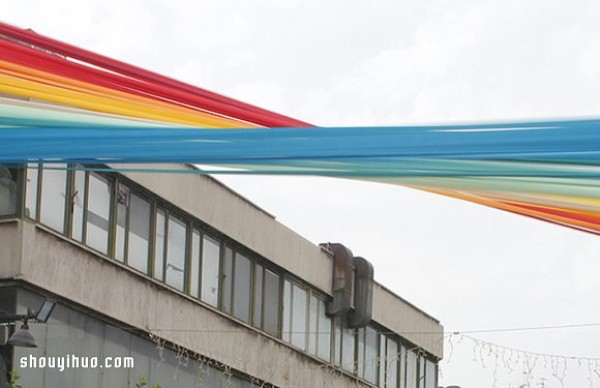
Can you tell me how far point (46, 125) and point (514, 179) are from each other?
281cm

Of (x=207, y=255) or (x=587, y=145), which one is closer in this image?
(x=587, y=145)

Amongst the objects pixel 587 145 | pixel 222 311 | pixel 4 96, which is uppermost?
pixel 222 311

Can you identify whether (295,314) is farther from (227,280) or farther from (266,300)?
(227,280)

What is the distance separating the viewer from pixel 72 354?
26.5 meters

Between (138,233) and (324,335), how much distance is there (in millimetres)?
9260

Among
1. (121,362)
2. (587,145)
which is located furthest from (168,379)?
(587,145)

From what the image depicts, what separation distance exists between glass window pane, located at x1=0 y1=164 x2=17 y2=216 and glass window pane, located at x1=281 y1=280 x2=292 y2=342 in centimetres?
1081

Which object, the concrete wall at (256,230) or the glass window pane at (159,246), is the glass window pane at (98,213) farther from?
the glass window pane at (159,246)

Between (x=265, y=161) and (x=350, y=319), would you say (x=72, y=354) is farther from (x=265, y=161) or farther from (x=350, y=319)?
(x=265, y=161)

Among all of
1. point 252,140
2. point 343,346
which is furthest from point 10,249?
point 252,140

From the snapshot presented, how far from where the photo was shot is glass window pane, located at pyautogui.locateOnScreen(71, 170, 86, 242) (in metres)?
26.7

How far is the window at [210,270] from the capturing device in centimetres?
3173

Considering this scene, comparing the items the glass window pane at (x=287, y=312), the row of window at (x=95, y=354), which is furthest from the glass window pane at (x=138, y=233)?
the glass window pane at (x=287, y=312)

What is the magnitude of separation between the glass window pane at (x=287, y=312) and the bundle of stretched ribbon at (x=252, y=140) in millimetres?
24918
